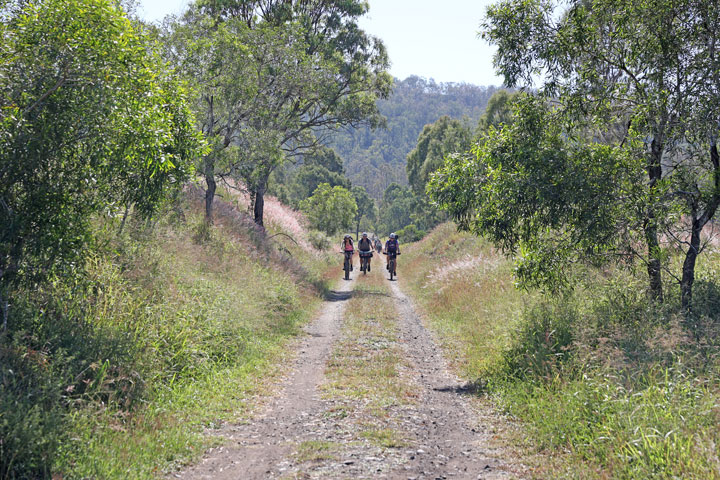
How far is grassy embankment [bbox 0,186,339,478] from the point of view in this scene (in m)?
4.62

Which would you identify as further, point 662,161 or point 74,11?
point 662,161

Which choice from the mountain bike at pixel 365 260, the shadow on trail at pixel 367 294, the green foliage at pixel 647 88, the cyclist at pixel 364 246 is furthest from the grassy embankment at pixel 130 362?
the mountain bike at pixel 365 260

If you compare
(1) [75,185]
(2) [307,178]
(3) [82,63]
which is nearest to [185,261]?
(1) [75,185]

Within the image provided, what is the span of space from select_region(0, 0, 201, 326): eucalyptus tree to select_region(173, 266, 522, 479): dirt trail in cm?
296

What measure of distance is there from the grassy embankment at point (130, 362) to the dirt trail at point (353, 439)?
45 cm

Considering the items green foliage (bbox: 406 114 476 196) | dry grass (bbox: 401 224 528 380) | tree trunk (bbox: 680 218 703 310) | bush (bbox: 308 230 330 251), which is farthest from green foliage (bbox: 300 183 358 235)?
tree trunk (bbox: 680 218 703 310)

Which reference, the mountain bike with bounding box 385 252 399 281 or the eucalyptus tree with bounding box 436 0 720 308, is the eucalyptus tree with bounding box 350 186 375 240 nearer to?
the mountain bike with bounding box 385 252 399 281

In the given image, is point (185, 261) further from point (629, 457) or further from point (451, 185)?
point (629, 457)

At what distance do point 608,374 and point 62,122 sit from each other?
6.47 m

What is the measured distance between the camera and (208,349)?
8.42m

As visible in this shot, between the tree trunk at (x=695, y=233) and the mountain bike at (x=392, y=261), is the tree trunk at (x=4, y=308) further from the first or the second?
the mountain bike at (x=392, y=261)

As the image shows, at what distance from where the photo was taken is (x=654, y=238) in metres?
7.84

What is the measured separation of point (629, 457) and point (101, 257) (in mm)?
7453

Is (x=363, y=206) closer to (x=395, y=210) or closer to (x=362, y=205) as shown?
(x=362, y=205)
